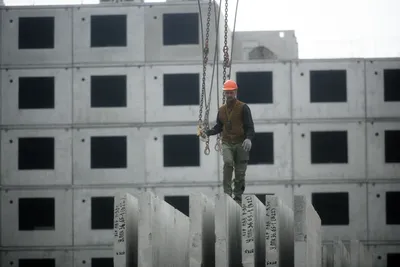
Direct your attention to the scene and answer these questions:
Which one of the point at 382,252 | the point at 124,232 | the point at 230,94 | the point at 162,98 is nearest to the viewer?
the point at 124,232

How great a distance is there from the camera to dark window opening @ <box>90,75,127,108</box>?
48.6 m

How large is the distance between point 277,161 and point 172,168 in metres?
4.22

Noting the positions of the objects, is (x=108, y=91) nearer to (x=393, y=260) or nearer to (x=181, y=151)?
(x=181, y=151)

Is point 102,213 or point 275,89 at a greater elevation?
point 275,89

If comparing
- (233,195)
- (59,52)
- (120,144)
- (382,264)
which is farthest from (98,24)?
(233,195)

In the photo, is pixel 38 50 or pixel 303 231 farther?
pixel 38 50

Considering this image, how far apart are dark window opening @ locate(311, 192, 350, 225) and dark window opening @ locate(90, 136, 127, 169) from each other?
7851mm

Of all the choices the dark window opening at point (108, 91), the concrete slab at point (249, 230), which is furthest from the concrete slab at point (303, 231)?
the dark window opening at point (108, 91)

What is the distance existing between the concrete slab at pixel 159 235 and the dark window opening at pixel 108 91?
1641 centimetres

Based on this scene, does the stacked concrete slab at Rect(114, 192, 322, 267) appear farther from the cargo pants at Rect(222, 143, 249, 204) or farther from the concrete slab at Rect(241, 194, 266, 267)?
the cargo pants at Rect(222, 143, 249, 204)

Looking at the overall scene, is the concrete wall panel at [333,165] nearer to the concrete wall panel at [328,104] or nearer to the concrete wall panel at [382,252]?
the concrete wall panel at [328,104]

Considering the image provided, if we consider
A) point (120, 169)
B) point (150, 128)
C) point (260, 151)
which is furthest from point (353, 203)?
point (120, 169)

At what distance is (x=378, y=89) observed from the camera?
4828cm

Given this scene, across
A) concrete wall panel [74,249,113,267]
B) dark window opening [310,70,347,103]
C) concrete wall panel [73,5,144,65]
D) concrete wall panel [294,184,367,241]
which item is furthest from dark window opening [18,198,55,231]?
dark window opening [310,70,347,103]
